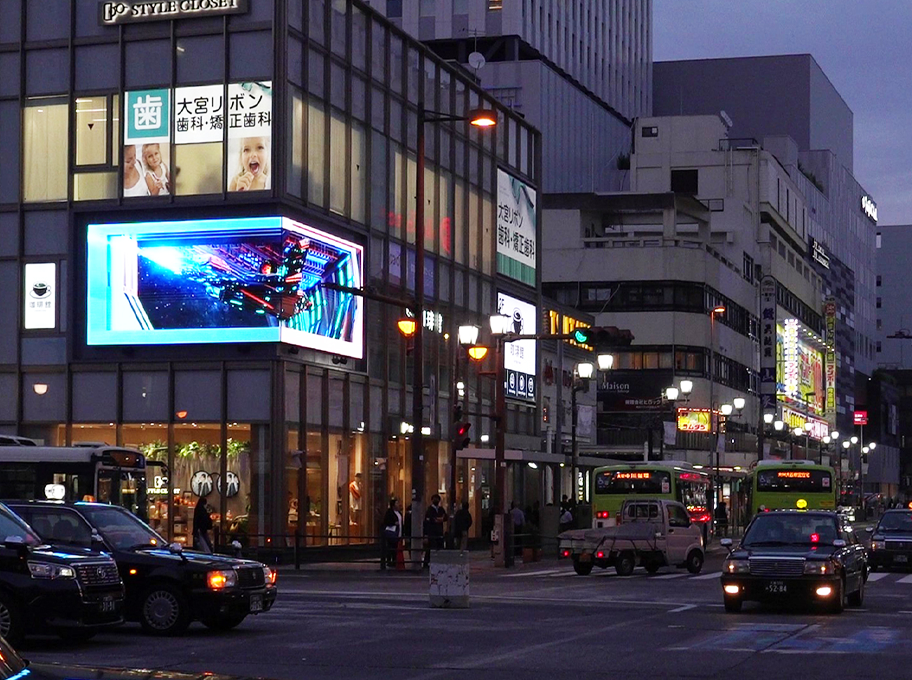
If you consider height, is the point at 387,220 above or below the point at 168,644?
above

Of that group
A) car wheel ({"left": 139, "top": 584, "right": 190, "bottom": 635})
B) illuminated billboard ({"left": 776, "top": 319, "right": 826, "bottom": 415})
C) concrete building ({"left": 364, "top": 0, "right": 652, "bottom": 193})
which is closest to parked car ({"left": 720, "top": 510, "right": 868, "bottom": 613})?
car wheel ({"left": 139, "top": 584, "right": 190, "bottom": 635})

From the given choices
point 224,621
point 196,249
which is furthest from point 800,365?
point 224,621

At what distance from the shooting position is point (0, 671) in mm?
5863

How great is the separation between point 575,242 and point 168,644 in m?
84.1

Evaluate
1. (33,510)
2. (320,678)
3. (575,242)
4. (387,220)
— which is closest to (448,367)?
(387,220)

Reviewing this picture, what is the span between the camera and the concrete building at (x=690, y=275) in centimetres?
9956

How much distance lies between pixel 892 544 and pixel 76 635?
28.2 m

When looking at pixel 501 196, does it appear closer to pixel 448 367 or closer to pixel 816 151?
pixel 448 367

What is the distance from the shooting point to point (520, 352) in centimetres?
6316

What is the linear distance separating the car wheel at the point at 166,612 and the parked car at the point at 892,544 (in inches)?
1029

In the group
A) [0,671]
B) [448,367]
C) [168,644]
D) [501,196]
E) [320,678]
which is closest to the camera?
[0,671]

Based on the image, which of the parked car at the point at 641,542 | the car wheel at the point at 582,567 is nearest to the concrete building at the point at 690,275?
the parked car at the point at 641,542

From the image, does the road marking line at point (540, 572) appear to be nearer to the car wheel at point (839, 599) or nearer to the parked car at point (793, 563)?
the parked car at point (793, 563)

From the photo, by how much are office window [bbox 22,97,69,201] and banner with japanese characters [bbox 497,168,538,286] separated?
66.0 ft
